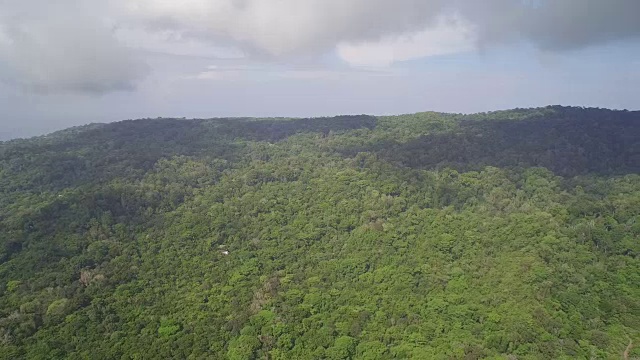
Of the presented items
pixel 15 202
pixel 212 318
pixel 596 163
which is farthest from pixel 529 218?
pixel 15 202

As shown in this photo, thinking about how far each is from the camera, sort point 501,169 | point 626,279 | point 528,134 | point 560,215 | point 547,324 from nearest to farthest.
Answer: point 547,324, point 626,279, point 560,215, point 501,169, point 528,134

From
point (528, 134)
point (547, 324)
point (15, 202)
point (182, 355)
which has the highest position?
point (528, 134)

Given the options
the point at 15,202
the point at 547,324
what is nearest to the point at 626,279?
the point at 547,324

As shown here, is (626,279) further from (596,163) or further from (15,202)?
(15,202)

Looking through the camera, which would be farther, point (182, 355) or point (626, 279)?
point (626, 279)

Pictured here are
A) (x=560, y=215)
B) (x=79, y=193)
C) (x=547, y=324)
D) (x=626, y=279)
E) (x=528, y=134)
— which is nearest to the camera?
(x=547, y=324)

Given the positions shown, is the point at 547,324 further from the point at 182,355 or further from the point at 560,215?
the point at 182,355

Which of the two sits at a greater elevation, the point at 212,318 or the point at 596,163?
the point at 596,163
